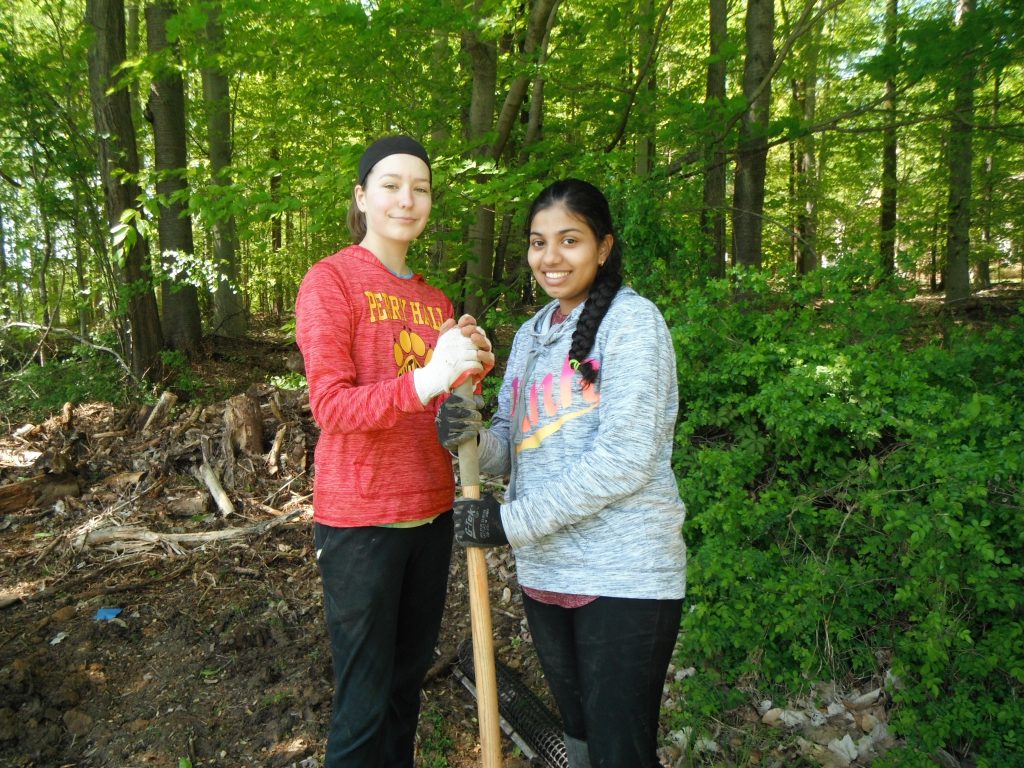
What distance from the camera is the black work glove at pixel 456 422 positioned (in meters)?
1.94

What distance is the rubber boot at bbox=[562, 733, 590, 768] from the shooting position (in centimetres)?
201

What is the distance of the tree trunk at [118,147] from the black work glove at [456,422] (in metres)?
6.90

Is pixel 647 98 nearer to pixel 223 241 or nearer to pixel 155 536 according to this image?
pixel 155 536

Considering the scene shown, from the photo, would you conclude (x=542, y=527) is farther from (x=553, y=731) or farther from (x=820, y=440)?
(x=820, y=440)

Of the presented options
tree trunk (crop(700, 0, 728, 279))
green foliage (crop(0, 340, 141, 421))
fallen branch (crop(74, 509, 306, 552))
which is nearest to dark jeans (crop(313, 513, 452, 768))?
fallen branch (crop(74, 509, 306, 552))

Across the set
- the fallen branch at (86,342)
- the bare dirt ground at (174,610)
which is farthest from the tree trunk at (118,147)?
the bare dirt ground at (174,610)

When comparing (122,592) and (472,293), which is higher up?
(472,293)

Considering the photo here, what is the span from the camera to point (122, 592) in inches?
168

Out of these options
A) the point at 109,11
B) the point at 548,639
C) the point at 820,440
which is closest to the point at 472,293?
the point at 820,440

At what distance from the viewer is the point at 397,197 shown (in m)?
2.07

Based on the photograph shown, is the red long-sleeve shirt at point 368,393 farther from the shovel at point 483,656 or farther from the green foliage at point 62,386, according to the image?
the green foliage at point 62,386

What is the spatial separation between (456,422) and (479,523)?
302 mm

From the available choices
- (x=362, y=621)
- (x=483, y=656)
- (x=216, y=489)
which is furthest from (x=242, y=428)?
(x=483, y=656)

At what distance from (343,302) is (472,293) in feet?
13.5
